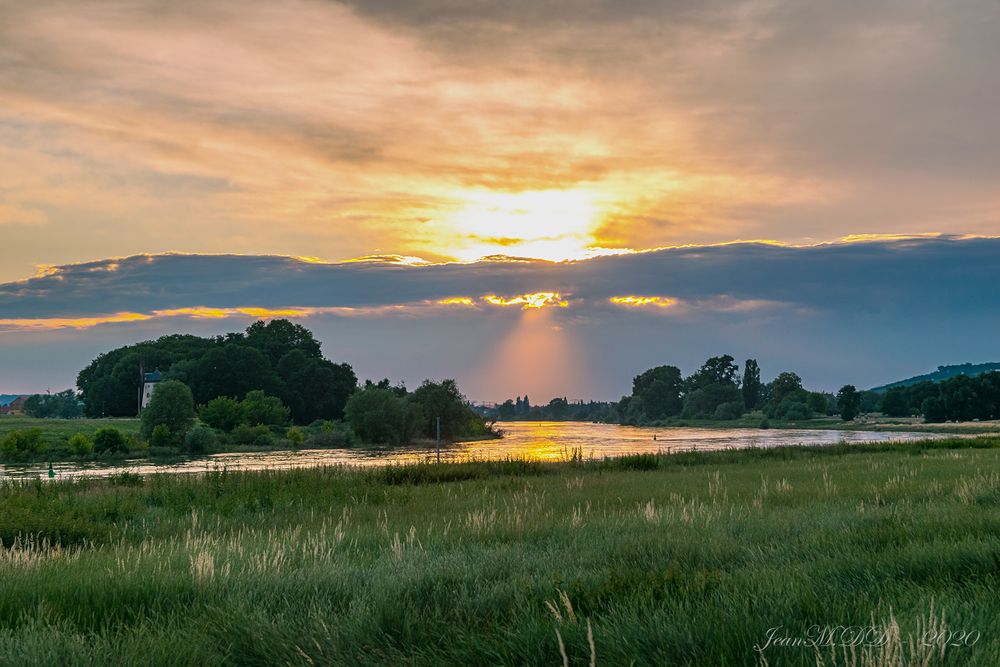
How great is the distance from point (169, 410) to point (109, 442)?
829cm

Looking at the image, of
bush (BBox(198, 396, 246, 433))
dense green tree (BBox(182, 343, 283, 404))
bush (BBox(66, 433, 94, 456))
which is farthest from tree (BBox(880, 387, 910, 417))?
bush (BBox(66, 433, 94, 456))

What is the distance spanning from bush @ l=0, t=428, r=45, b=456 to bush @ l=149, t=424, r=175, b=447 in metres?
9.67

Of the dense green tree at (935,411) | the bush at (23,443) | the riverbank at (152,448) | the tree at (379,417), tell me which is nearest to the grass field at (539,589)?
the riverbank at (152,448)

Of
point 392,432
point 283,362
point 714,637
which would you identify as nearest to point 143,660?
point 714,637

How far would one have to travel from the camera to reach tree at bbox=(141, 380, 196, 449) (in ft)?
243

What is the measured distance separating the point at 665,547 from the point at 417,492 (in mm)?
13124

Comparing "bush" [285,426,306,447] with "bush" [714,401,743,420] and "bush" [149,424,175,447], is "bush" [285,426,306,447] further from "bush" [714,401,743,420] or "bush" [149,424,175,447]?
"bush" [714,401,743,420]

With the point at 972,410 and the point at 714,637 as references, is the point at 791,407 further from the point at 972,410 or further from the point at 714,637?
the point at 714,637

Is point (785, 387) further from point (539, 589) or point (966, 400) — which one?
point (539, 589)

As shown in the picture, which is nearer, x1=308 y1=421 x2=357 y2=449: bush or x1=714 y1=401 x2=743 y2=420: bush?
x1=308 y1=421 x2=357 y2=449: bush

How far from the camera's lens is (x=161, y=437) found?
239 ft

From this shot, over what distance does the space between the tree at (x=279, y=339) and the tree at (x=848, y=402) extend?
99.9 meters

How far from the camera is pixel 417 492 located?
21484 mm

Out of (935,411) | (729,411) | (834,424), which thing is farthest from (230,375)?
(729,411)
